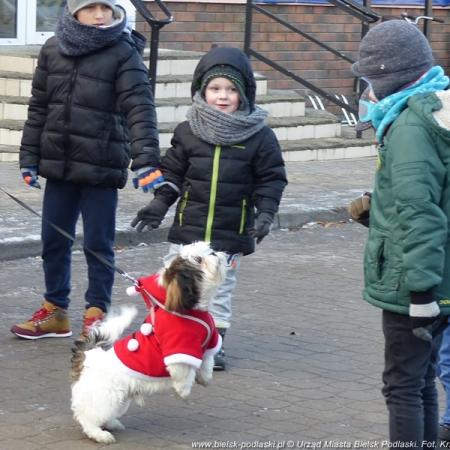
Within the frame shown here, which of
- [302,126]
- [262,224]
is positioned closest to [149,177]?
[262,224]

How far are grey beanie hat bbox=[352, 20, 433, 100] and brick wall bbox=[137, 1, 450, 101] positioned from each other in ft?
32.4

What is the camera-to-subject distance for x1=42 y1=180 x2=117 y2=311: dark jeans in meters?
6.45

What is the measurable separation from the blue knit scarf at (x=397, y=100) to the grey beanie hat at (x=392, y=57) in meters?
0.03

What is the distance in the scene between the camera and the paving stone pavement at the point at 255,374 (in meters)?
5.14

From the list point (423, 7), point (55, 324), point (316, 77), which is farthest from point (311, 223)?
point (423, 7)

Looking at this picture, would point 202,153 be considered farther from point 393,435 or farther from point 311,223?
point 311,223

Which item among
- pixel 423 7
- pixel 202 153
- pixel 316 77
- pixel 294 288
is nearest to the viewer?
pixel 202 153

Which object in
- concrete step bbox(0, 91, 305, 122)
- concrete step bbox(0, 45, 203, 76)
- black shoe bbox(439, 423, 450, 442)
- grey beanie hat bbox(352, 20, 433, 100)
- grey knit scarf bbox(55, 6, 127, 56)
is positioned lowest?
concrete step bbox(0, 91, 305, 122)

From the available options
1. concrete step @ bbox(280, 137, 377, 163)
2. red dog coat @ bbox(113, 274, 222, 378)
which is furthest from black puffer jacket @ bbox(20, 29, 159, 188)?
concrete step @ bbox(280, 137, 377, 163)

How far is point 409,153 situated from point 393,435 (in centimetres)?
105

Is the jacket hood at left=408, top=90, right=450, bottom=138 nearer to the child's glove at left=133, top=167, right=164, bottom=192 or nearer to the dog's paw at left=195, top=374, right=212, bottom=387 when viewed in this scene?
the dog's paw at left=195, top=374, right=212, bottom=387

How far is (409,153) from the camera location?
4.22 meters

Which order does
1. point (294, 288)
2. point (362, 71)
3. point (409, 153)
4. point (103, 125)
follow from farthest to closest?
point (294, 288) < point (103, 125) < point (362, 71) < point (409, 153)

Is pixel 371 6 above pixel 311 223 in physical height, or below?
above
